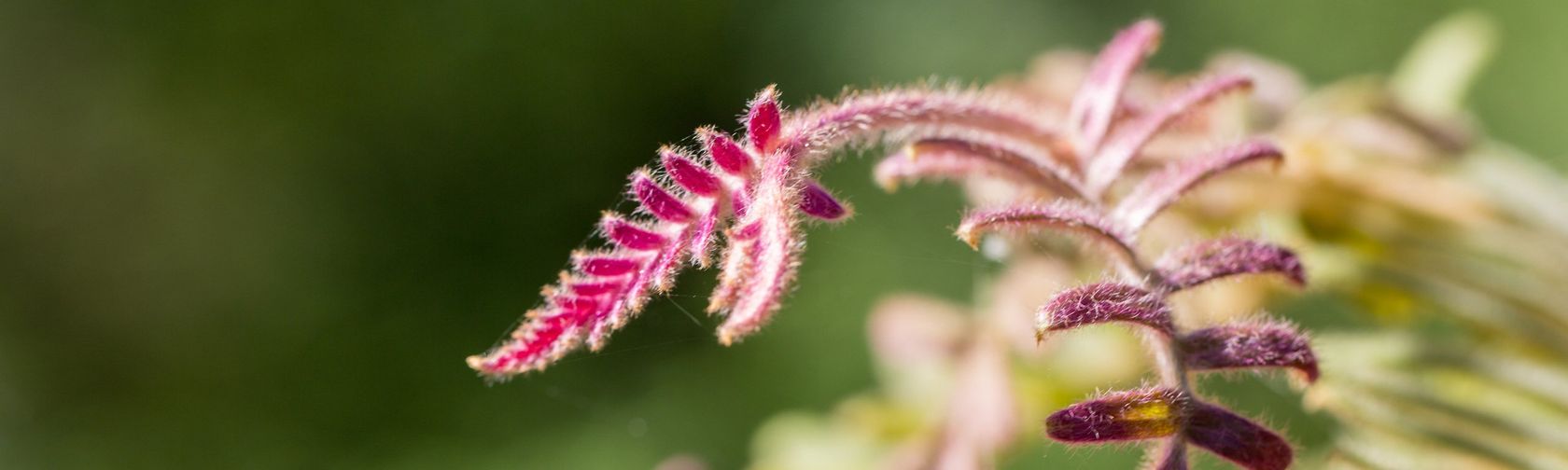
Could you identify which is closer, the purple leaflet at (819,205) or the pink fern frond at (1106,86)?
the purple leaflet at (819,205)

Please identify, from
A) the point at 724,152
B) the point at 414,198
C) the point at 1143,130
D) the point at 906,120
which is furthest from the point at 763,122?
the point at 414,198

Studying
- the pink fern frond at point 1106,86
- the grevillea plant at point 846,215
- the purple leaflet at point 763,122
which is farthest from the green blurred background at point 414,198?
the purple leaflet at point 763,122

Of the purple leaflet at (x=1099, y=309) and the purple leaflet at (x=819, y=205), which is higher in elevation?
the purple leaflet at (x=819, y=205)

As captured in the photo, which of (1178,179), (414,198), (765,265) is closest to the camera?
(765,265)

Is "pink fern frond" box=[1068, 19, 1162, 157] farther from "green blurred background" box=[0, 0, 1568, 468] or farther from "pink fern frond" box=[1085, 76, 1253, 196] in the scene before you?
"green blurred background" box=[0, 0, 1568, 468]

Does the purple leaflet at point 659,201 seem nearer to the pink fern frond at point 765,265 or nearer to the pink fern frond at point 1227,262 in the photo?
the pink fern frond at point 765,265

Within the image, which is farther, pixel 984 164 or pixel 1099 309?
pixel 984 164

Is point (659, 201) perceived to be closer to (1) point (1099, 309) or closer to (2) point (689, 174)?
(2) point (689, 174)
